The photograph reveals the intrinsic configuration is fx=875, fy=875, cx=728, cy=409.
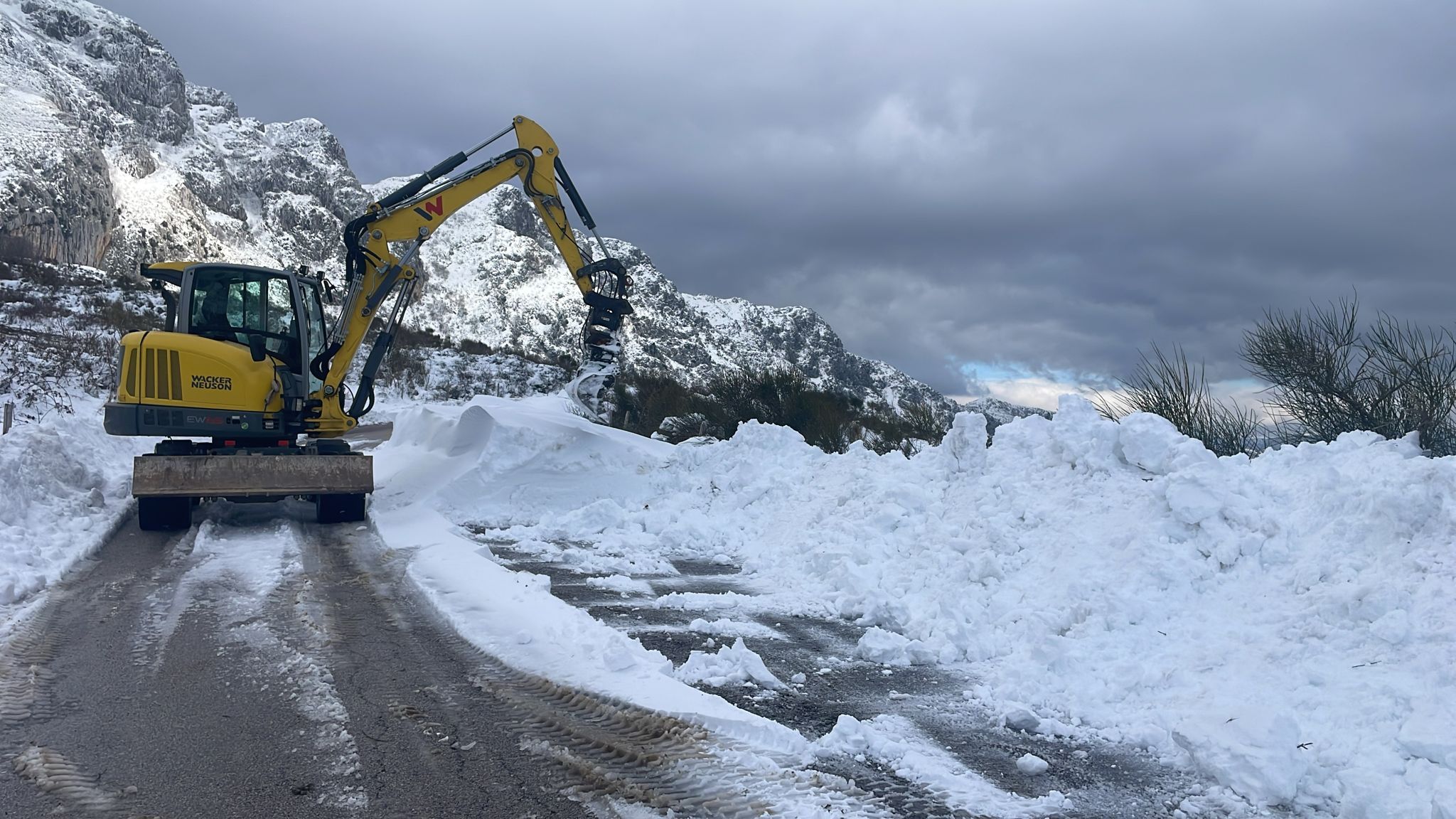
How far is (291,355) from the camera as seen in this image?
447 inches

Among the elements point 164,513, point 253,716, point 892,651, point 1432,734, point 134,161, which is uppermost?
point 134,161

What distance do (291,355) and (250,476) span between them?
1804 mm

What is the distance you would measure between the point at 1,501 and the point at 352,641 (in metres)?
5.76

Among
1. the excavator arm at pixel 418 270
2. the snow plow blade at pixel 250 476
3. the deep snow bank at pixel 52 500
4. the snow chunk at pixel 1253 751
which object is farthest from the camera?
the excavator arm at pixel 418 270

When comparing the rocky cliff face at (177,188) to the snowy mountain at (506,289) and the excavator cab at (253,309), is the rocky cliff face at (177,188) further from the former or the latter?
the excavator cab at (253,309)

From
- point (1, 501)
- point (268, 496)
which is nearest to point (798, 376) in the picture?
point (268, 496)

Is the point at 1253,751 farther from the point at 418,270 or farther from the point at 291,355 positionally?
the point at 418,270

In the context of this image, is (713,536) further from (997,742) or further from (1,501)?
(1,501)

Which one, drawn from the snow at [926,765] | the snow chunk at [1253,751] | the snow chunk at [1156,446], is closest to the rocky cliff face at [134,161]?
the snow chunk at [1156,446]

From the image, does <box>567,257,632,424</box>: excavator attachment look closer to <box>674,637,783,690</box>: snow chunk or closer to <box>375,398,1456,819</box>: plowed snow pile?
<box>375,398,1456,819</box>: plowed snow pile

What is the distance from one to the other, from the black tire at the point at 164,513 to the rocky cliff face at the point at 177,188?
12816 millimetres

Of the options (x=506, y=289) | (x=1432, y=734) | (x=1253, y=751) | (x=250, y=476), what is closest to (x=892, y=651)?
(x=1253, y=751)

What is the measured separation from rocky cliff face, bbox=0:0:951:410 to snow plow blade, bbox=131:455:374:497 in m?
11.4

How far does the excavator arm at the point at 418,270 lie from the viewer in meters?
12.1
